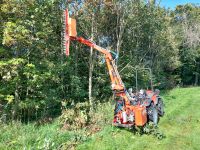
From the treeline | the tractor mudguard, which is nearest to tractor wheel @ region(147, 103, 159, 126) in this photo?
the tractor mudguard

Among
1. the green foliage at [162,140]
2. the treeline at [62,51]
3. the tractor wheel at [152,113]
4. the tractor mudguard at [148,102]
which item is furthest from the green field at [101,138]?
the treeline at [62,51]

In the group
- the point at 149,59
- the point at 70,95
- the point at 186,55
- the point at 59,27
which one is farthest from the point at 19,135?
the point at 186,55

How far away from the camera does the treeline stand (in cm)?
1418

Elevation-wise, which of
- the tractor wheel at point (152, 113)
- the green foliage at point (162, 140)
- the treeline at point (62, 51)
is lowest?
the green foliage at point (162, 140)

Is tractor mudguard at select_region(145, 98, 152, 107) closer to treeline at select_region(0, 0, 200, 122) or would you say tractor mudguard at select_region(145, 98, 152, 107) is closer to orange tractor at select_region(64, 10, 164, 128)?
orange tractor at select_region(64, 10, 164, 128)

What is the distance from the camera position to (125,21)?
21.4 metres

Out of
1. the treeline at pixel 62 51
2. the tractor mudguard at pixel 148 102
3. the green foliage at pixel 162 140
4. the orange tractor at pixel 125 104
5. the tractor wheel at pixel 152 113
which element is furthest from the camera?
the treeline at pixel 62 51

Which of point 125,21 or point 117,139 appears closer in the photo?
point 117,139

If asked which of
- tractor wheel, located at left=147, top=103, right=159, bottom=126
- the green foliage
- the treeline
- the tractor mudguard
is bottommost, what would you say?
the green foliage

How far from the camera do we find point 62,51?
18.7m

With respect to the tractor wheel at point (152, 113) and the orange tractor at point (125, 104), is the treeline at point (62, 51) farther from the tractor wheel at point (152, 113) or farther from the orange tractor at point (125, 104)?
the tractor wheel at point (152, 113)

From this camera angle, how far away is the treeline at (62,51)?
46.5ft

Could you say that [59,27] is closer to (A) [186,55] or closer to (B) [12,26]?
(B) [12,26]

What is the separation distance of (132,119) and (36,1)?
24.4 feet
